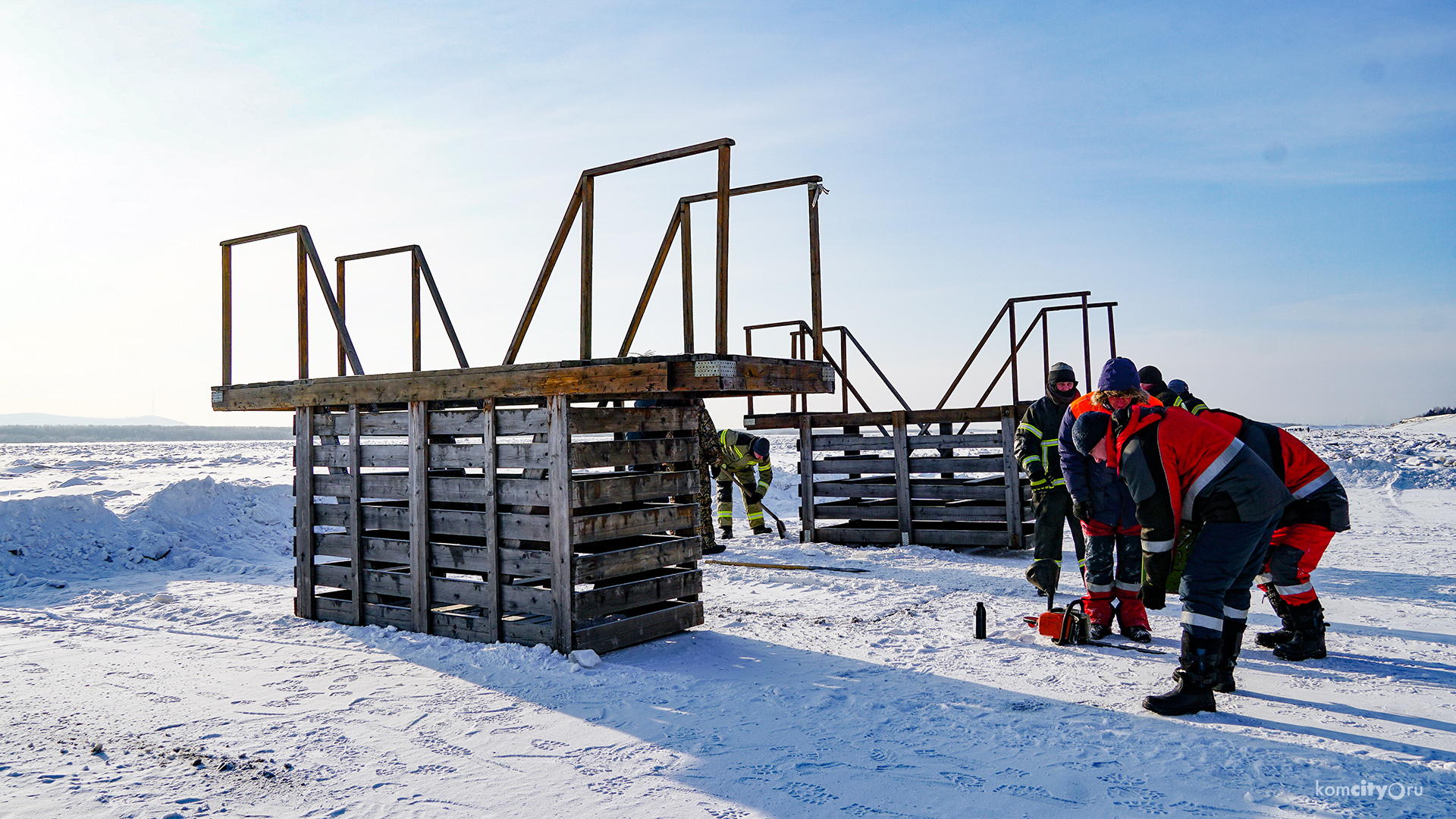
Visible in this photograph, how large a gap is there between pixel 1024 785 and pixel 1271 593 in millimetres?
3306

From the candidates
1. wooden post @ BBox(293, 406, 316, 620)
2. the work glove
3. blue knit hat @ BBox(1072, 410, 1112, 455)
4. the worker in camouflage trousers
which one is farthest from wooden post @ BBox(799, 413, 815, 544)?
the work glove

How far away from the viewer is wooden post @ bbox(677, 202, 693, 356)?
6539 mm

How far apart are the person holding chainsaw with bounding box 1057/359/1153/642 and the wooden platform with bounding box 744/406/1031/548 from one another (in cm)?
468

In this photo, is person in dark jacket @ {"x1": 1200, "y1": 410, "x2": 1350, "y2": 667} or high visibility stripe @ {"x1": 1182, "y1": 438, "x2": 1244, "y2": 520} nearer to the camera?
high visibility stripe @ {"x1": 1182, "y1": 438, "x2": 1244, "y2": 520}

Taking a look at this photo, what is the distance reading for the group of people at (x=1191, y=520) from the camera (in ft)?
16.0

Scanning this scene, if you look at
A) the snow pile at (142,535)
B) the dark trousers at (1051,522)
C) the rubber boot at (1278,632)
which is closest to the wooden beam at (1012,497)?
the dark trousers at (1051,522)

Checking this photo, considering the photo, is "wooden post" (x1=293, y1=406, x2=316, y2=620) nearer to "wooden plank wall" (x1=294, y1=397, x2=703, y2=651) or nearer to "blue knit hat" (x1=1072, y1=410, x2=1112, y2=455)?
"wooden plank wall" (x1=294, y1=397, x2=703, y2=651)

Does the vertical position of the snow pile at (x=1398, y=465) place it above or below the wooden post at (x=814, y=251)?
below

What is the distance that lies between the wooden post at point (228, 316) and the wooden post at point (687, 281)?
4879mm

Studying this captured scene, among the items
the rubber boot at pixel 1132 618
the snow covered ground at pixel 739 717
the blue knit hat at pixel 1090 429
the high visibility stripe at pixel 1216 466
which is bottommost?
the snow covered ground at pixel 739 717

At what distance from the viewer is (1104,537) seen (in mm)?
6641

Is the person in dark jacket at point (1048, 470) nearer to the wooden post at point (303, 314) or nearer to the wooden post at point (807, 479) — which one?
the wooden post at point (807, 479)

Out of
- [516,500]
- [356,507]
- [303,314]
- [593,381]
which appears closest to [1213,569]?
[593,381]

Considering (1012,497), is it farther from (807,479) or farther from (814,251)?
(814,251)
